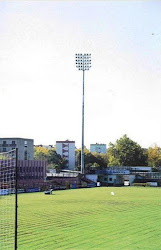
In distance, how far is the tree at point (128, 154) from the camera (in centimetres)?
8294

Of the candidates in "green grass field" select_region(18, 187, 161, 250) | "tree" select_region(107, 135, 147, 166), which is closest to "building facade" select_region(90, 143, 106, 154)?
"tree" select_region(107, 135, 147, 166)

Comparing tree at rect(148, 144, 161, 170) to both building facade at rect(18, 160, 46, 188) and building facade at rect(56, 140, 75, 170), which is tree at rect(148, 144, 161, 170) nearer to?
building facade at rect(56, 140, 75, 170)

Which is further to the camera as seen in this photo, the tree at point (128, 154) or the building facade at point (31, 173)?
the tree at point (128, 154)

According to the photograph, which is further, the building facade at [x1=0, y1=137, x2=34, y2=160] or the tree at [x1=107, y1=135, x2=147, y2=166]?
the tree at [x1=107, y1=135, x2=147, y2=166]

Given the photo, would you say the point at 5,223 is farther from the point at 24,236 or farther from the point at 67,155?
the point at 67,155

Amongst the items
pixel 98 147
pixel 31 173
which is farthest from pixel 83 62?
pixel 98 147

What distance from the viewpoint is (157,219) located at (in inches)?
910

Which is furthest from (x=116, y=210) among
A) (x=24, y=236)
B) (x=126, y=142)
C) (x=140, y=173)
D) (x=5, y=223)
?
(x=126, y=142)

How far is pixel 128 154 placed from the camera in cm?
8319

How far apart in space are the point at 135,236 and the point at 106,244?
2.36 m

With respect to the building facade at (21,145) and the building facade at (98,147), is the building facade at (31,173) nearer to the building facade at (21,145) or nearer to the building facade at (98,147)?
the building facade at (21,145)

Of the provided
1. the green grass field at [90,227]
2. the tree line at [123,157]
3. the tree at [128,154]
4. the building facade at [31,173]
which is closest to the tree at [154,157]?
the tree line at [123,157]

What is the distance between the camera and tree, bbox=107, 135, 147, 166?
272 ft

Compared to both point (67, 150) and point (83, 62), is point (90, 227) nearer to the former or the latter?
point (83, 62)
